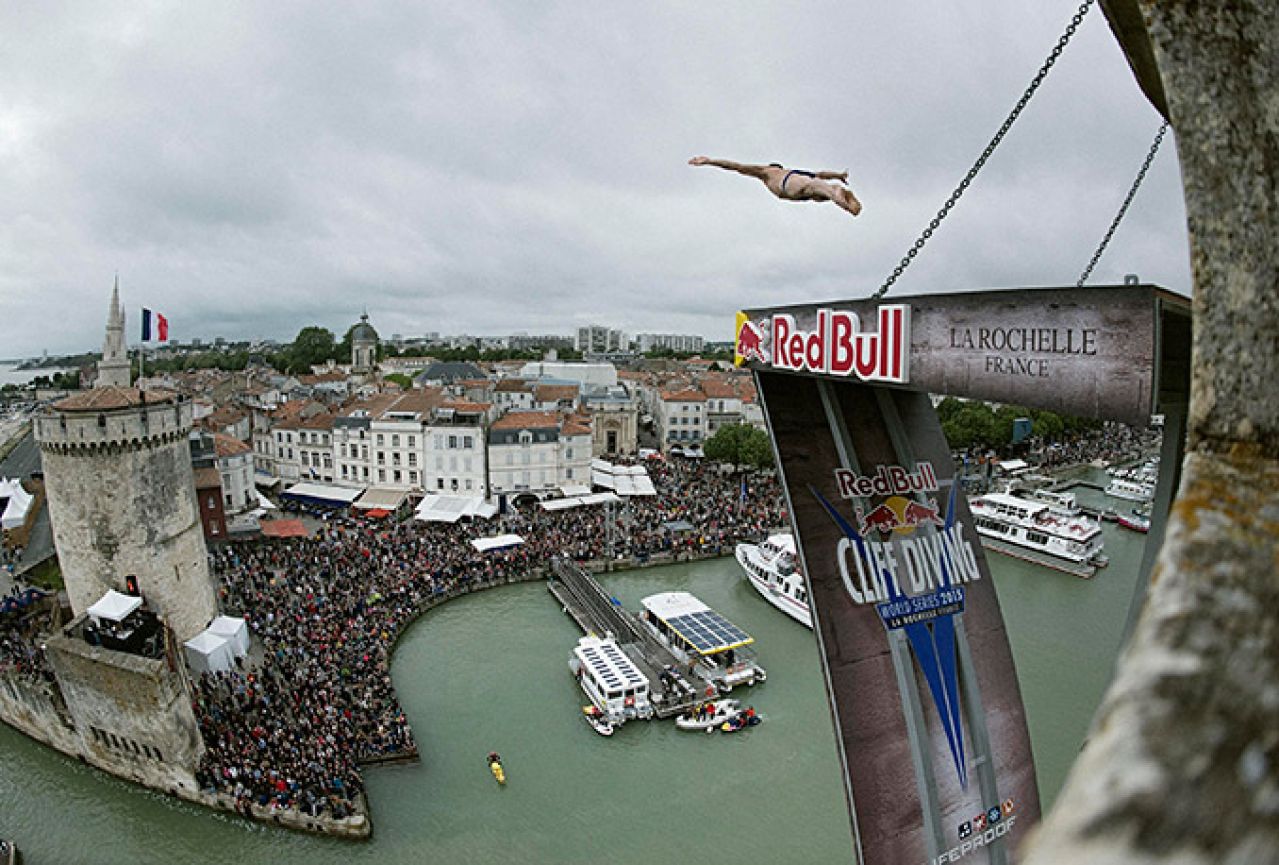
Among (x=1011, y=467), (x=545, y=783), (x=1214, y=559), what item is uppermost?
(x=1214, y=559)

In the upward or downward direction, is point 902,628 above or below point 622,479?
above

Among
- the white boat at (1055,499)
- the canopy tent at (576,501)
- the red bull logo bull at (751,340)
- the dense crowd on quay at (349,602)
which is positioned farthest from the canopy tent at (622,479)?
the red bull logo bull at (751,340)

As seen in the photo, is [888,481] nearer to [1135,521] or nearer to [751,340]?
[751,340]

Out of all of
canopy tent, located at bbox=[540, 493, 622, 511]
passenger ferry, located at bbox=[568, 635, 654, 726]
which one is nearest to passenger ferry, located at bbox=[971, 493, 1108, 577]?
canopy tent, located at bbox=[540, 493, 622, 511]

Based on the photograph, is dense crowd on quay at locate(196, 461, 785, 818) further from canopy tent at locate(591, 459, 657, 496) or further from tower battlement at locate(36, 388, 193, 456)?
tower battlement at locate(36, 388, 193, 456)

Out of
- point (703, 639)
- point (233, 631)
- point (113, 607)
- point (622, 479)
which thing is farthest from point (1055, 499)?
point (113, 607)

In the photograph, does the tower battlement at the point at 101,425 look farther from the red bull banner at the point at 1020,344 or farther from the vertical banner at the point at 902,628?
the red bull banner at the point at 1020,344
